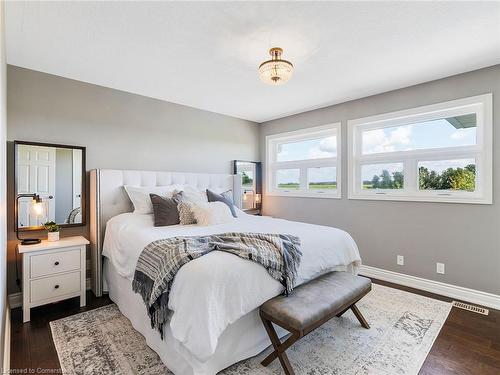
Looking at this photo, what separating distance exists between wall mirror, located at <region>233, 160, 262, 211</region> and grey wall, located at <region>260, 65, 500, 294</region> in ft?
3.63

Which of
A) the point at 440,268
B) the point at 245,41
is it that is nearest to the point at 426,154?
the point at 440,268

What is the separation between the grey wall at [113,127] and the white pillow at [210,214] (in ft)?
3.93

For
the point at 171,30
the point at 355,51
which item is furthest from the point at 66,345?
the point at 355,51

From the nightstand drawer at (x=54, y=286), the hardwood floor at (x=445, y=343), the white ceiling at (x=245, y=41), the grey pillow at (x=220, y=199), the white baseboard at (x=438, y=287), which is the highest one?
the white ceiling at (x=245, y=41)

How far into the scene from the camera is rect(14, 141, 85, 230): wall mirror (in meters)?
2.63

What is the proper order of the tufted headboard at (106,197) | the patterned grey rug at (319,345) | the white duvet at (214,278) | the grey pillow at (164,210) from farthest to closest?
the tufted headboard at (106,197)
the grey pillow at (164,210)
the patterned grey rug at (319,345)
the white duvet at (214,278)

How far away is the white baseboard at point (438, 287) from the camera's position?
2695mm

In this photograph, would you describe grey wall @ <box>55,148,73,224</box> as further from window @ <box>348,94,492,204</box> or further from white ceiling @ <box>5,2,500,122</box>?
window @ <box>348,94,492,204</box>

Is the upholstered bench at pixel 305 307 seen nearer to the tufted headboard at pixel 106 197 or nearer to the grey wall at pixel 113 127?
the tufted headboard at pixel 106 197

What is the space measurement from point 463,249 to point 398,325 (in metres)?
1.29

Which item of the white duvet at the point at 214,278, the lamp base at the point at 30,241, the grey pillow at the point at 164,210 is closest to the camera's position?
the white duvet at the point at 214,278

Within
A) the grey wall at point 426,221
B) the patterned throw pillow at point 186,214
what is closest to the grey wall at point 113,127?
the patterned throw pillow at point 186,214

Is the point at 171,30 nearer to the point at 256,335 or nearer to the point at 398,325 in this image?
the point at 256,335

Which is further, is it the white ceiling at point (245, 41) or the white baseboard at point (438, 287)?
the white baseboard at point (438, 287)
